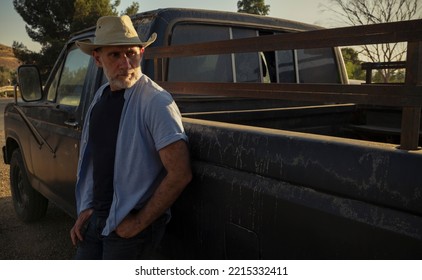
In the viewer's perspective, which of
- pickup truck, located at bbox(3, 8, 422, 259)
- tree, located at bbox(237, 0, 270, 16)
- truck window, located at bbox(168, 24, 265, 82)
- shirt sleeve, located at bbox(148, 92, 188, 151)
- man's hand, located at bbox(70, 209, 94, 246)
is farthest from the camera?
tree, located at bbox(237, 0, 270, 16)

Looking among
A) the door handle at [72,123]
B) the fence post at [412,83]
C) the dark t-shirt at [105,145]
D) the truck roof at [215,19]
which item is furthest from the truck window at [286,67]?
the fence post at [412,83]

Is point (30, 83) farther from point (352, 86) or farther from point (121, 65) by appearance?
point (352, 86)

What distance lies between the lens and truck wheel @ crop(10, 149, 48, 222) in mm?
4055

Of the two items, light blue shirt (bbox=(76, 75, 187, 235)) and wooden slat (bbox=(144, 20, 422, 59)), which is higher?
wooden slat (bbox=(144, 20, 422, 59))

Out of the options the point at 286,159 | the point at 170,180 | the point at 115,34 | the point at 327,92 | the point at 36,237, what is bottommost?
the point at 36,237

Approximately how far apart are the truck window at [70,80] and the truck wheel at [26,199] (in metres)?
0.98

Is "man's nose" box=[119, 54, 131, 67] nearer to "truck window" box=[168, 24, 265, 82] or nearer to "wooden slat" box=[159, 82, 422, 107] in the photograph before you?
"wooden slat" box=[159, 82, 422, 107]

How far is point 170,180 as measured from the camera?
60.7 inches

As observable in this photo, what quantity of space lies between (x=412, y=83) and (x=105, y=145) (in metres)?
1.18

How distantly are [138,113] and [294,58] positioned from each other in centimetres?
210

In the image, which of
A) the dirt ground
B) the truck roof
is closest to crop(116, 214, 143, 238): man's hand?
the truck roof

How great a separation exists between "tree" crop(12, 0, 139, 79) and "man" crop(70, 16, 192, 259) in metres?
20.9

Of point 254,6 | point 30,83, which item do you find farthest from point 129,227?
point 254,6

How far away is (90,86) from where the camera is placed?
9.04ft
